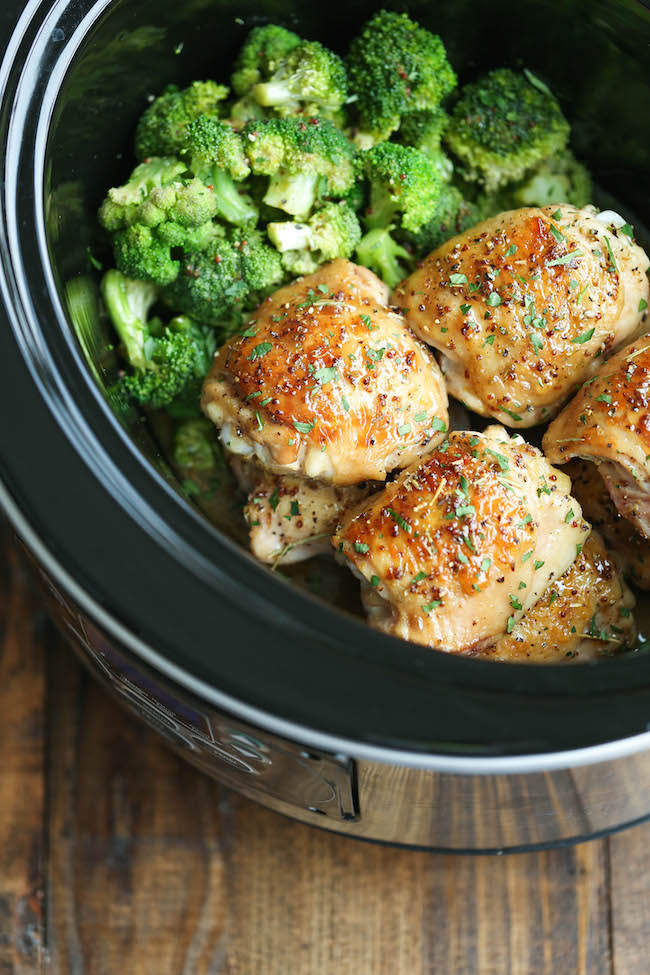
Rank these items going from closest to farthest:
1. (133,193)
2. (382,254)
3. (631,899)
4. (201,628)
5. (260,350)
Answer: (201,628), (260,350), (133,193), (382,254), (631,899)

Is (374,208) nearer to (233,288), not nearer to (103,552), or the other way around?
(233,288)

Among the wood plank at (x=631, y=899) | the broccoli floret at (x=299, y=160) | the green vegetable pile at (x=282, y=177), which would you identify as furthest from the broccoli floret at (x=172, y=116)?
the wood plank at (x=631, y=899)

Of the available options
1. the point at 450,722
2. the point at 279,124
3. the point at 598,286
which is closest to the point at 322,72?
the point at 279,124

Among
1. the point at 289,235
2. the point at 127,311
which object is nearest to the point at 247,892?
the point at 127,311

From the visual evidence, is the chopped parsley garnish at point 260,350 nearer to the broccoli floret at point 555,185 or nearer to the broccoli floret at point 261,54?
the broccoli floret at point 261,54

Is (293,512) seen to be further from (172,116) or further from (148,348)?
(172,116)

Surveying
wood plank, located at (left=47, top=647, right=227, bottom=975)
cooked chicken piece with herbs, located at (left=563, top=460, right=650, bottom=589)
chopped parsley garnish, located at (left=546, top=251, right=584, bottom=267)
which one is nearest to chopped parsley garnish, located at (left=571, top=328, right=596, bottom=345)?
chopped parsley garnish, located at (left=546, top=251, right=584, bottom=267)

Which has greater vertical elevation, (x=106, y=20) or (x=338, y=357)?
(x=106, y=20)
